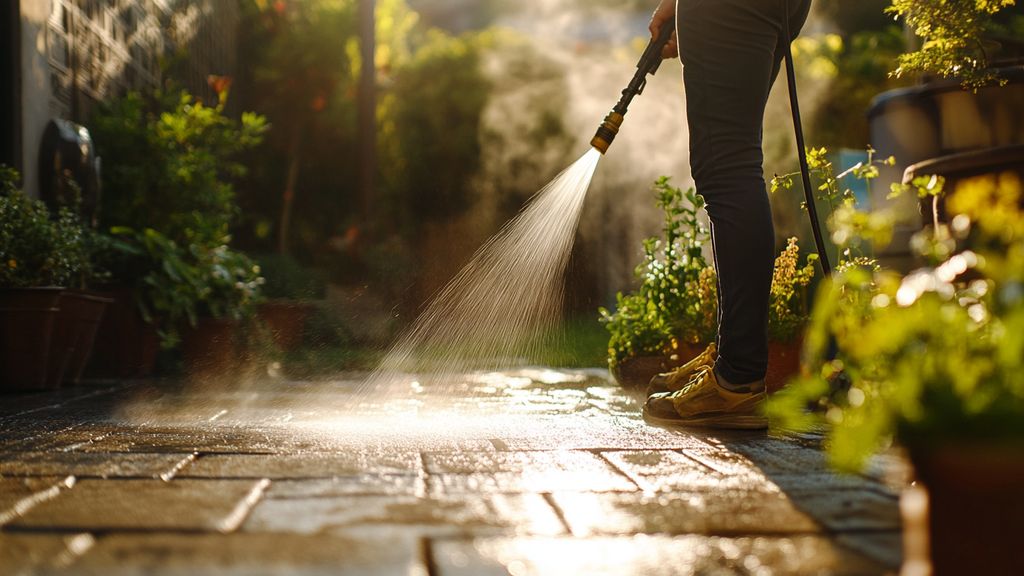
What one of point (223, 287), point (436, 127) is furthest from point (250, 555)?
point (436, 127)

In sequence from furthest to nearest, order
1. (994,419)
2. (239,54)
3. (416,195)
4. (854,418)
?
(239,54)
(416,195)
(854,418)
(994,419)

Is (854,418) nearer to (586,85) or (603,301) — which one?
(603,301)

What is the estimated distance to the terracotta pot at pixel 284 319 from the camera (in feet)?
19.9

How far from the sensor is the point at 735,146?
2.61 metres

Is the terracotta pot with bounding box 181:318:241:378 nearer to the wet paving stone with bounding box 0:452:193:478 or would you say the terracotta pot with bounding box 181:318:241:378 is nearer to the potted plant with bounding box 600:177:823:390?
the potted plant with bounding box 600:177:823:390

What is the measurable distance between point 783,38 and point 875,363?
1.57 metres

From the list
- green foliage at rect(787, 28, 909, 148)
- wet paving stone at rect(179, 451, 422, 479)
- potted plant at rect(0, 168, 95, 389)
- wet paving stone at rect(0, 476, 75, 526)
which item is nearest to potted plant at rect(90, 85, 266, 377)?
potted plant at rect(0, 168, 95, 389)

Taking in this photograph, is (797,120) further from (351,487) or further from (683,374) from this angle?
(351,487)

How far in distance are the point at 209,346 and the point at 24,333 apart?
4.67 feet

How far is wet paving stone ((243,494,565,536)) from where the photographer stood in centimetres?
152

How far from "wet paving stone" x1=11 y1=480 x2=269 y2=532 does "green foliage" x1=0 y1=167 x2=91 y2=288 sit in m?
2.42

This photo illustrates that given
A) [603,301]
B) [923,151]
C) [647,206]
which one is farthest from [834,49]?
[923,151]

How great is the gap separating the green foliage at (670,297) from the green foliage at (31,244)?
2.25 meters

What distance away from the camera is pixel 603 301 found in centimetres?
1073
